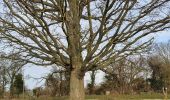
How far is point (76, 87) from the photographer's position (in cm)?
1112

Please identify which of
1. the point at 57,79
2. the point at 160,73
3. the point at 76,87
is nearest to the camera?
the point at 76,87

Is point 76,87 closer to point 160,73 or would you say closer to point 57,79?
point 57,79

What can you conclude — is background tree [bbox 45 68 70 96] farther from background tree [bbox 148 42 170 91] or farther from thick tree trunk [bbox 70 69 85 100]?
background tree [bbox 148 42 170 91]

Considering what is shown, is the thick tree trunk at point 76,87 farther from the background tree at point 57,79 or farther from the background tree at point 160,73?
the background tree at point 160,73

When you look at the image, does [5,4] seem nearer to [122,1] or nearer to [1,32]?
[1,32]

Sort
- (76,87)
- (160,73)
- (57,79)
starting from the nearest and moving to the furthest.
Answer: (76,87) → (57,79) → (160,73)

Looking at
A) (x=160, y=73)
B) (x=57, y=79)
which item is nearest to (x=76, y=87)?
(x=57, y=79)

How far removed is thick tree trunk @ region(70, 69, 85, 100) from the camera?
11086mm

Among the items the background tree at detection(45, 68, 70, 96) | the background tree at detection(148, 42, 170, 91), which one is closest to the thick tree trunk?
the background tree at detection(45, 68, 70, 96)

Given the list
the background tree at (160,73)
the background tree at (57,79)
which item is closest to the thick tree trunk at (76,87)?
the background tree at (57,79)

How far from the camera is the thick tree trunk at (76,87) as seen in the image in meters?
11.1

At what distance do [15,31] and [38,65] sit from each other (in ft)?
3.84

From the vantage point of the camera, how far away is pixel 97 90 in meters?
60.8

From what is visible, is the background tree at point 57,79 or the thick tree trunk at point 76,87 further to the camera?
the background tree at point 57,79
